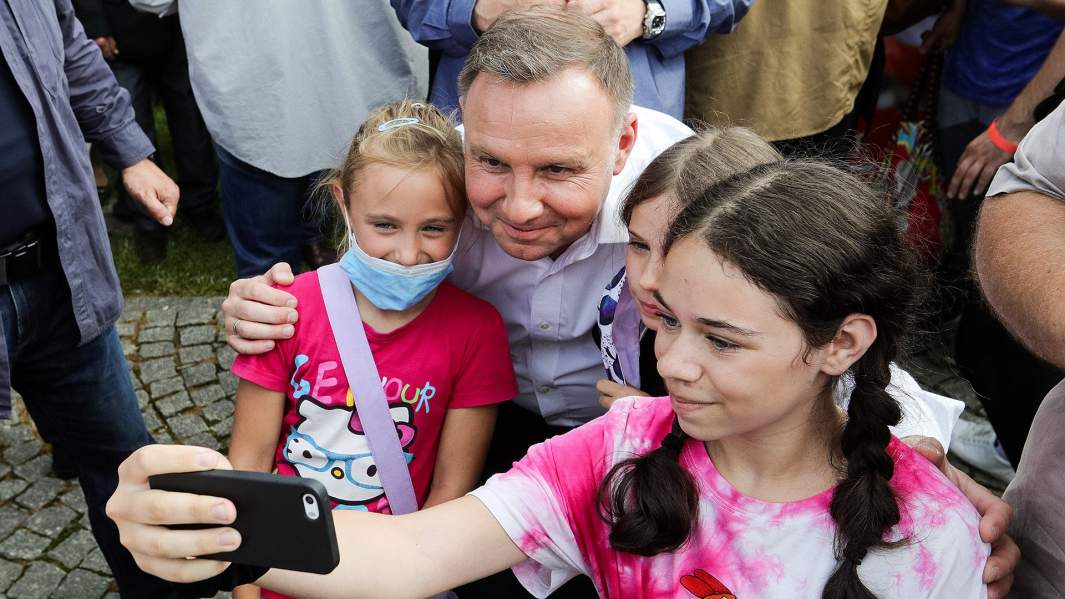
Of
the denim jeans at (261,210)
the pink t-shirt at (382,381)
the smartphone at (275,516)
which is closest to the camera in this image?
the smartphone at (275,516)

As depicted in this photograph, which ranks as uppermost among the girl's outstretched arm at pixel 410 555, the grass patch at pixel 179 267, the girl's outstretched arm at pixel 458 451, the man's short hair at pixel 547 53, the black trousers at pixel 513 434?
the man's short hair at pixel 547 53

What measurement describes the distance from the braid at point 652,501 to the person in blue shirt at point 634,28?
1.51 metres

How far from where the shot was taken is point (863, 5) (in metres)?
3.60

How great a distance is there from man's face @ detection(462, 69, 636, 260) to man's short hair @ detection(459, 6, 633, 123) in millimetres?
26

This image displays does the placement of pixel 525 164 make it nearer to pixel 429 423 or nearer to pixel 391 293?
pixel 391 293

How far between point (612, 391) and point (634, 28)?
120cm

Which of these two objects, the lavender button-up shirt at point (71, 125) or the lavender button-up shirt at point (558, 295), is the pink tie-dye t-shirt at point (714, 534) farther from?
the lavender button-up shirt at point (71, 125)

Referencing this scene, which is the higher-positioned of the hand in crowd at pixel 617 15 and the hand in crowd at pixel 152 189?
the hand in crowd at pixel 617 15

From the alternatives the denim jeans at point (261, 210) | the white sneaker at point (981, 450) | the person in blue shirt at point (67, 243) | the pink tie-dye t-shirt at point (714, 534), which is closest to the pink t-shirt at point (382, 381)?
the pink tie-dye t-shirt at point (714, 534)

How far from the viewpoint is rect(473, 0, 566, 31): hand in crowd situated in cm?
299

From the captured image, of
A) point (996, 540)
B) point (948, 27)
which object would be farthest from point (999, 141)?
point (996, 540)

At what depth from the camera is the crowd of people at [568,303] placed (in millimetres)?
1770

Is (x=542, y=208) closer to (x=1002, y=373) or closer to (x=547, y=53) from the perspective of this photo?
(x=547, y=53)

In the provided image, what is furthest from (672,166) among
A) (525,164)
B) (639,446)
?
(639,446)
